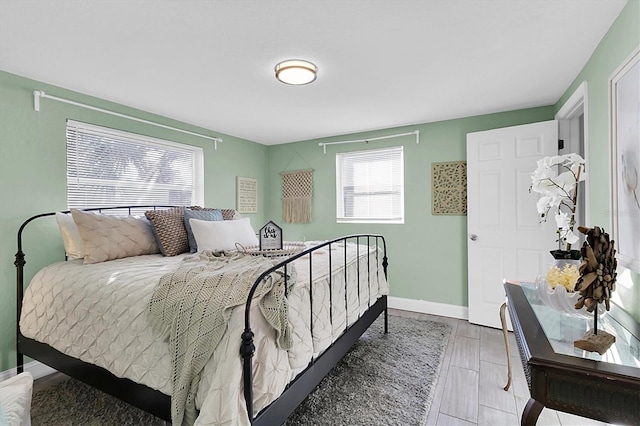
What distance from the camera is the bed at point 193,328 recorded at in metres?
1.26

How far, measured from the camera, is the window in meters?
4.01

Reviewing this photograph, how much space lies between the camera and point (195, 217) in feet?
9.32

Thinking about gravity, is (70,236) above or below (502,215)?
below

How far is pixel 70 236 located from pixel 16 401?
1664 mm

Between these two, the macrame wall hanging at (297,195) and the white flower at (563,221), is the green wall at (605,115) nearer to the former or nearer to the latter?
the white flower at (563,221)

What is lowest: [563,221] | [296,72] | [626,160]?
[563,221]

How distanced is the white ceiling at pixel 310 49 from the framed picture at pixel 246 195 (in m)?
1.37

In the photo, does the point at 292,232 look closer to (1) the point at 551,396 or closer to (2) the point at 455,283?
(2) the point at 455,283

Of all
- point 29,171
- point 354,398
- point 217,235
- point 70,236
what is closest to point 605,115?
point 354,398

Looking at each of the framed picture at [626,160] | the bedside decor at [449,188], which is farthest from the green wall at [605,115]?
the bedside decor at [449,188]

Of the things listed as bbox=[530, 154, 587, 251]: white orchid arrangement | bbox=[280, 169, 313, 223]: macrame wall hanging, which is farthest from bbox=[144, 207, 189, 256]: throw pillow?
bbox=[530, 154, 587, 251]: white orchid arrangement

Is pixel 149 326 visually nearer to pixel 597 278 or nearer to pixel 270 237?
pixel 270 237

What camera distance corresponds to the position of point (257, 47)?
6.53 ft

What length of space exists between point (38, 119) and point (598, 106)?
4.03 m
